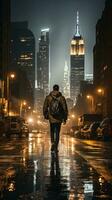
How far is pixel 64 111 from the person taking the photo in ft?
56.8

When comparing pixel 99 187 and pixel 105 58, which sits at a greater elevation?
pixel 105 58

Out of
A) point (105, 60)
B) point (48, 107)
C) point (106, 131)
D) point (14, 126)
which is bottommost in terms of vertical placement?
point (106, 131)

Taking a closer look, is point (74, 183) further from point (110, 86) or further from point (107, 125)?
point (110, 86)

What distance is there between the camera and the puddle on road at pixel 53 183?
7.69 m

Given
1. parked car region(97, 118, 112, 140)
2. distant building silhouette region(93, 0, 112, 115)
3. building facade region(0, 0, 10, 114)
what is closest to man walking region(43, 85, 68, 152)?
parked car region(97, 118, 112, 140)

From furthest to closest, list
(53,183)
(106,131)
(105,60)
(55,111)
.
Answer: (105,60)
(106,131)
(55,111)
(53,183)

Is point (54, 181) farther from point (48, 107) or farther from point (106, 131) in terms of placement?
point (106, 131)

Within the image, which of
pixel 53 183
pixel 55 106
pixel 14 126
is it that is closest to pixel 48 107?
pixel 55 106

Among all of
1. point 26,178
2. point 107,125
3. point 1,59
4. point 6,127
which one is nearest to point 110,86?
point 1,59

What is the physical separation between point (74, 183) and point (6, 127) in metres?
44.8

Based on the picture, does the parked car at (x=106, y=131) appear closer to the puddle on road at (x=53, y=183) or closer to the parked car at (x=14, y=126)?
the parked car at (x=14, y=126)

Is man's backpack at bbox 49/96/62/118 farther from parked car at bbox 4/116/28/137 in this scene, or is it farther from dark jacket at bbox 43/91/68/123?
parked car at bbox 4/116/28/137

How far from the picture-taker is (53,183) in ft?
30.2

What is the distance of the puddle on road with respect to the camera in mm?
7691
